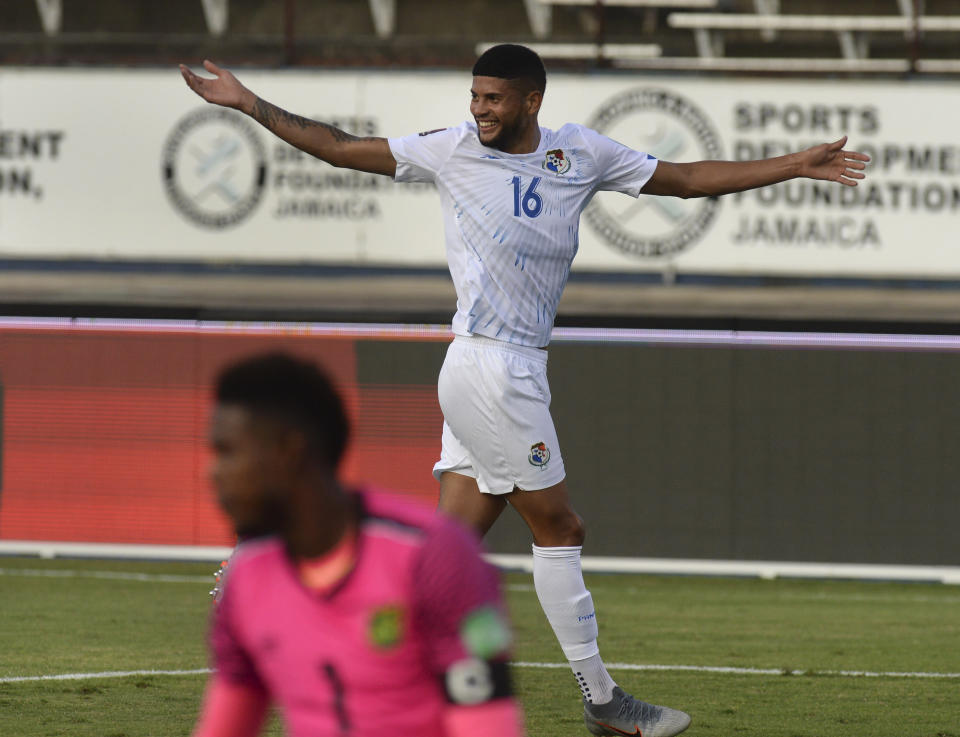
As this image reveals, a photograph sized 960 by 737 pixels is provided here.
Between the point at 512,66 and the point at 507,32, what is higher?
the point at 507,32

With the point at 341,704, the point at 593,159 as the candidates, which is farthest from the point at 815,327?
the point at 341,704

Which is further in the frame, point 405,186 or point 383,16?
point 383,16

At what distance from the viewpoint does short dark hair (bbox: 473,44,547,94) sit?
582 centimetres

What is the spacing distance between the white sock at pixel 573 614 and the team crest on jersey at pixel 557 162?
1.30 meters

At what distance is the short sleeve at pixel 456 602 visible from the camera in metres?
2.77

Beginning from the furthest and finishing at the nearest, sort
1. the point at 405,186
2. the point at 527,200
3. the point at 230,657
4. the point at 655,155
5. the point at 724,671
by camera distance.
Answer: the point at 405,186 → the point at 655,155 → the point at 724,671 → the point at 527,200 → the point at 230,657

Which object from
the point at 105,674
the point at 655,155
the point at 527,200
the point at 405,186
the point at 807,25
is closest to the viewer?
the point at 527,200

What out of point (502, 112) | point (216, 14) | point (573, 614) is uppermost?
point (216, 14)

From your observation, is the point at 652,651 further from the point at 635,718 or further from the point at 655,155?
the point at 655,155

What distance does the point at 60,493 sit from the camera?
559 inches

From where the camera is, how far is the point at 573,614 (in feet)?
19.6

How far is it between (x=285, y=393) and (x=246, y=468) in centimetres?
13

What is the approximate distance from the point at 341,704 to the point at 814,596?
392 inches

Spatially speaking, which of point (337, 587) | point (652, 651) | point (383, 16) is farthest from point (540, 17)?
point (337, 587)
